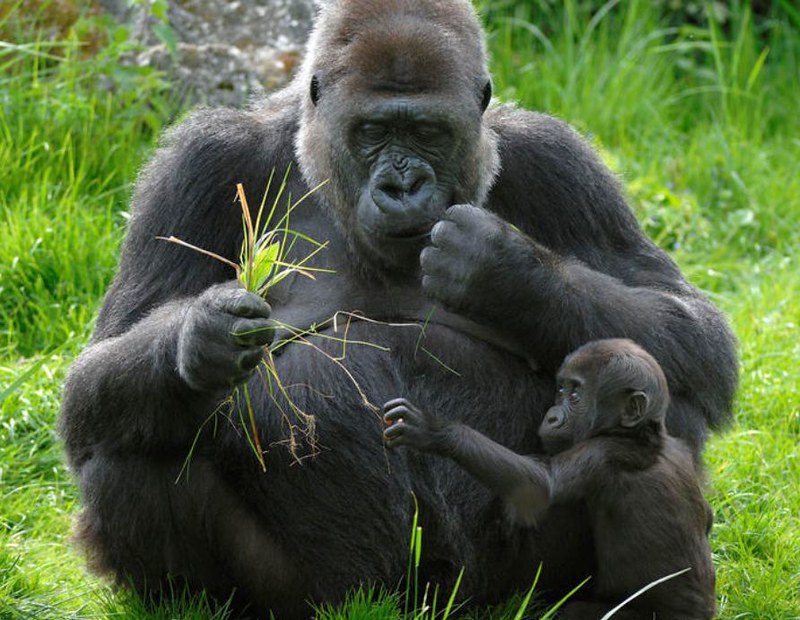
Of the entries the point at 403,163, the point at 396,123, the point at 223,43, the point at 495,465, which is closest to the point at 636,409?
the point at 495,465

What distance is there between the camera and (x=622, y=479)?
431 centimetres

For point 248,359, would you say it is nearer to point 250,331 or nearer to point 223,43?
point 250,331

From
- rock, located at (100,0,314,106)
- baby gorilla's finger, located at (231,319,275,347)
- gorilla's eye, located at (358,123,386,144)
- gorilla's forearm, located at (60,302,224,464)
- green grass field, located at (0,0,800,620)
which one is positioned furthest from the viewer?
rock, located at (100,0,314,106)

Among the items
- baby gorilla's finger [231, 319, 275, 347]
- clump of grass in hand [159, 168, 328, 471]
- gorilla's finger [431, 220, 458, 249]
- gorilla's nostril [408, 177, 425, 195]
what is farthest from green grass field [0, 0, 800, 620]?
gorilla's nostril [408, 177, 425, 195]

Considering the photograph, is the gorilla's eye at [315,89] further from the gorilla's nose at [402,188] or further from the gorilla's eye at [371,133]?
the gorilla's nose at [402,188]

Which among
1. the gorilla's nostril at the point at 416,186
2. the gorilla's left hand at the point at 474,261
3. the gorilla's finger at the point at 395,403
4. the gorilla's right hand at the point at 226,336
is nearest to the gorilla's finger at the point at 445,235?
the gorilla's left hand at the point at 474,261

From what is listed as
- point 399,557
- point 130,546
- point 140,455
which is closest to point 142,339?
point 140,455

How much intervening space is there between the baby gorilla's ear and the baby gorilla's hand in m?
0.53

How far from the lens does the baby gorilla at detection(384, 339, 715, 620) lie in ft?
14.1

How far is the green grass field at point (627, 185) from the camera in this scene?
5.27 meters

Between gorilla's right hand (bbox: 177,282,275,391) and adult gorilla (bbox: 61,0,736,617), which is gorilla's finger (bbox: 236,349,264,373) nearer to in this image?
gorilla's right hand (bbox: 177,282,275,391)

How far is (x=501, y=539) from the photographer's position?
461 cm

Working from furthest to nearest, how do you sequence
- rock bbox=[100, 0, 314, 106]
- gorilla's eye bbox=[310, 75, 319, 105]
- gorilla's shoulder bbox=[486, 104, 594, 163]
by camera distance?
rock bbox=[100, 0, 314, 106] → gorilla's shoulder bbox=[486, 104, 594, 163] → gorilla's eye bbox=[310, 75, 319, 105]

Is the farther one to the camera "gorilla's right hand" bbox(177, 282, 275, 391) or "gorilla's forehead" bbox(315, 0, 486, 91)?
"gorilla's forehead" bbox(315, 0, 486, 91)
